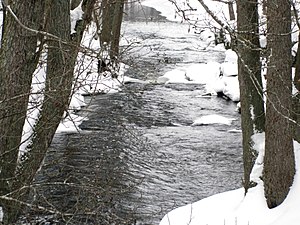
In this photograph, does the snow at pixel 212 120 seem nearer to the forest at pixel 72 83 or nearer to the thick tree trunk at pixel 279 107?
the forest at pixel 72 83

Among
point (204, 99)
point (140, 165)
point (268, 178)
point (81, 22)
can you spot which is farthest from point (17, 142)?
point (204, 99)

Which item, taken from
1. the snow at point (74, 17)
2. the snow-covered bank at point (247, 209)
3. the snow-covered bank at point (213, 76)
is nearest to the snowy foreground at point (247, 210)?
the snow-covered bank at point (247, 209)

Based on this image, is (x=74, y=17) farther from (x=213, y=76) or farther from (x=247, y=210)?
(x=213, y=76)

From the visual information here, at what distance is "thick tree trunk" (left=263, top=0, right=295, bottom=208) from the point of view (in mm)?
5570

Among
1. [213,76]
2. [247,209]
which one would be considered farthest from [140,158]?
[213,76]

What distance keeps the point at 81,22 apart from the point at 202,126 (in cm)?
679

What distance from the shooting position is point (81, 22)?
231 inches

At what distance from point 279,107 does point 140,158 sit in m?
4.69

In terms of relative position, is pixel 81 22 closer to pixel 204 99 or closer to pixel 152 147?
pixel 152 147

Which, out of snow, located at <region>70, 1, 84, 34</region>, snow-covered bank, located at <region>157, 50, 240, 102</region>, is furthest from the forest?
snow-covered bank, located at <region>157, 50, 240, 102</region>

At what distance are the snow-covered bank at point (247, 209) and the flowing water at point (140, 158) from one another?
81 centimetres

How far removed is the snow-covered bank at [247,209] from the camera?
545 cm

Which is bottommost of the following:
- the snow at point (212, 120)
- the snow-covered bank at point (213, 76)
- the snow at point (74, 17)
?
the snow at point (212, 120)

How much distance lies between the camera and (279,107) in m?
5.61
